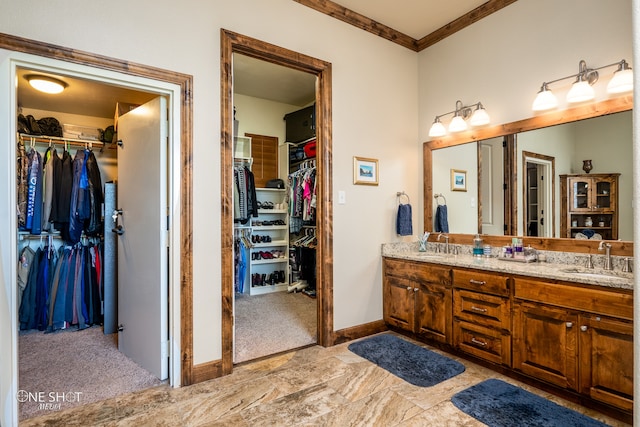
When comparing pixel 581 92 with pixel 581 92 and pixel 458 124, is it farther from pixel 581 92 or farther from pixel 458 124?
pixel 458 124

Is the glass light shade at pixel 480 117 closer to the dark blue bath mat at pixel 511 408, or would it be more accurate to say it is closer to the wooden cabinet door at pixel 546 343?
the wooden cabinet door at pixel 546 343

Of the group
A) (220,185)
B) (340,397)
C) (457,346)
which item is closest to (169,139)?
(220,185)

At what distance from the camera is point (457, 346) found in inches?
103

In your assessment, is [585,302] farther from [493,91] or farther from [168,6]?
[168,6]

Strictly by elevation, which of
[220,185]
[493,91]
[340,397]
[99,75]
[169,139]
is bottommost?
[340,397]

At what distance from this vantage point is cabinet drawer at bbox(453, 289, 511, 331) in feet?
7.64

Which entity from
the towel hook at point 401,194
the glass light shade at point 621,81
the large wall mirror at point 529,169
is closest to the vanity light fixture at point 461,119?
the large wall mirror at point 529,169

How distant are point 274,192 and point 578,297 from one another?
158 inches

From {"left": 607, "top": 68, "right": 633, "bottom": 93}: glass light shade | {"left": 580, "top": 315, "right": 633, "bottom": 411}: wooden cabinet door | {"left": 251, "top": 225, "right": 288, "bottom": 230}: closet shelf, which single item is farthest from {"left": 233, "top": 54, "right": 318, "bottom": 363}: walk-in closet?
{"left": 607, "top": 68, "right": 633, "bottom": 93}: glass light shade

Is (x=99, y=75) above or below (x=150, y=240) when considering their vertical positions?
above

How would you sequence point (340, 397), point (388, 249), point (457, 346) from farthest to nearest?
point (388, 249) → point (457, 346) → point (340, 397)

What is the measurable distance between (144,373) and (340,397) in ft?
4.67

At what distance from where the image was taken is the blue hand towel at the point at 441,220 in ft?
11.0

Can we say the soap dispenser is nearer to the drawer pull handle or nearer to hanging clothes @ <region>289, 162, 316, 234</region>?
the drawer pull handle
